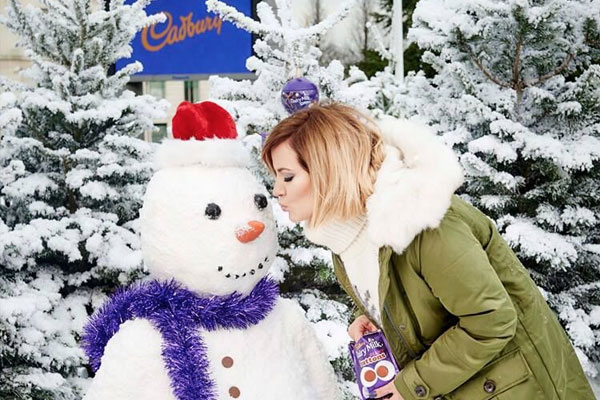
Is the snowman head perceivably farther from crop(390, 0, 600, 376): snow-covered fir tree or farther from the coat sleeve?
crop(390, 0, 600, 376): snow-covered fir tree

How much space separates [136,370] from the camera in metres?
2.26

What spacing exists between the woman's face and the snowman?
283 mm

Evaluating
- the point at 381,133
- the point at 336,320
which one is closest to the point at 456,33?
the point at 336,320

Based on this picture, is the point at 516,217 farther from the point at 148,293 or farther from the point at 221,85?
the point at 148,293

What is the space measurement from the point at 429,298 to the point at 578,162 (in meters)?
2.17

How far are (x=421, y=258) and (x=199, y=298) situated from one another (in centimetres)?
91

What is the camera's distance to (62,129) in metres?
3.71

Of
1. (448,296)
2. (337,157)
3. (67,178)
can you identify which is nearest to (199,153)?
(337,157)

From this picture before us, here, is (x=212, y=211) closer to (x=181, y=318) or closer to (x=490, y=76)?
(x=181, y=318)

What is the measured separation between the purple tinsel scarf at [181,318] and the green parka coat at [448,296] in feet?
2.00

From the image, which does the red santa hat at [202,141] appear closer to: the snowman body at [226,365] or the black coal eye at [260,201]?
the black coal eye at [260,201]

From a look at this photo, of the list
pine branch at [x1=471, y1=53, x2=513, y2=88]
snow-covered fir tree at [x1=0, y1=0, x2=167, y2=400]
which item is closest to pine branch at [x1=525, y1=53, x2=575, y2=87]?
pine branch at [x1=471, y1=53, x2=513, y2=88]

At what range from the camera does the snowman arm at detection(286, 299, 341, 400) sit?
2.55 metres

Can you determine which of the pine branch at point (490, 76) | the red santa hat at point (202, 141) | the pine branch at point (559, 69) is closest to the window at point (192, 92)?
the pine branch at point (490, 76)
